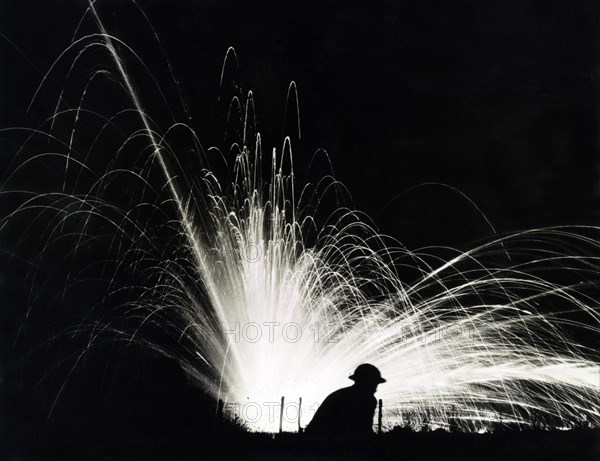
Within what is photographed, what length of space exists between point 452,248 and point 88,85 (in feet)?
9.74

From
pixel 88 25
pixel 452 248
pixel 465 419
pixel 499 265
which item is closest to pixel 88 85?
pixel 88 25

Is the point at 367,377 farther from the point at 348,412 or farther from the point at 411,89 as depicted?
the point at 411,89

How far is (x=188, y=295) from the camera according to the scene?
448cm

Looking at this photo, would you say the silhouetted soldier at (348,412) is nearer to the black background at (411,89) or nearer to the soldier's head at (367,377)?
the soldier's head at (367,377)

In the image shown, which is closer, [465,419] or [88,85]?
[465,419]

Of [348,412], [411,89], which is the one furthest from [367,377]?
[411,89]

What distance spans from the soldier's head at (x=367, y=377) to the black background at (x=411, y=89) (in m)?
0.97

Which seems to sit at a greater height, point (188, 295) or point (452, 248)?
point (452, 248)

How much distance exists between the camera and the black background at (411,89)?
4523mm

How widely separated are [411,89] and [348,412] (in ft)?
7.81

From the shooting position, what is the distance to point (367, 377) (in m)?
4.28

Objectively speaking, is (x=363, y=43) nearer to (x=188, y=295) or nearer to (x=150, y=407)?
(x=188, y=295)

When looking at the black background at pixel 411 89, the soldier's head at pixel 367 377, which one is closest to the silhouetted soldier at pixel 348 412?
the soldier's head at pixel 367 377

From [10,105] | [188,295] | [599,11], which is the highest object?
[599,11]
